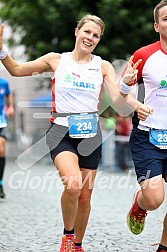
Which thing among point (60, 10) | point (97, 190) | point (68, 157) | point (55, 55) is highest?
point (60, 10)

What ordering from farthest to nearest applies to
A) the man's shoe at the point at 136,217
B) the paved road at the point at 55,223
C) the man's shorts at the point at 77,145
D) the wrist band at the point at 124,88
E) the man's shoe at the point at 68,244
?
the paved road at the point at 55,223 < the man's shoe at the point at 136,217 < the man's shorts at the point at 77,145 < the man's shoe at the point at 68,244 < the wrist band at the point at 124,88

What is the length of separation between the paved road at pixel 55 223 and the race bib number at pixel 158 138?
1.13 m

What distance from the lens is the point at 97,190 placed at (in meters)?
12.1

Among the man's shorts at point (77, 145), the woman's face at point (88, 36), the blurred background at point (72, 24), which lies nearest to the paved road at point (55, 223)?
the man's shorts at point (77, 145)

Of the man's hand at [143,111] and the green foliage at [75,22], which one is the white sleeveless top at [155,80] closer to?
the man's hand at [143,111]

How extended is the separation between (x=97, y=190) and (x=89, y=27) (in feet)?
22.9

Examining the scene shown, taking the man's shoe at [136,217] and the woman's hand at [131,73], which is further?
the man's shoe at [136,217]

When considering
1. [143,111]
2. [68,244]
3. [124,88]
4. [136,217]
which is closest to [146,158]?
[143,111]

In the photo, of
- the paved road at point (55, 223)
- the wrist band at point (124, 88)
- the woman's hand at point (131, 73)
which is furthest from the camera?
the paved road at point (55, 223)

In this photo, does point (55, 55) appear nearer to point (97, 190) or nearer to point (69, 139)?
point (69, 139)

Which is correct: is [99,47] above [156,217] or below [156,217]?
above

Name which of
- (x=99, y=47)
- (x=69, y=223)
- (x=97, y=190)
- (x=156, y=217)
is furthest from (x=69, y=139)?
(x=99, y=47)

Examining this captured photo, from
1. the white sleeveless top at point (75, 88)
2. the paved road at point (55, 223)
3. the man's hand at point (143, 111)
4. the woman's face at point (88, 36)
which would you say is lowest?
the paved road at point (55, 223)

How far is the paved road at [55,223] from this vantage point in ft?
19.6
